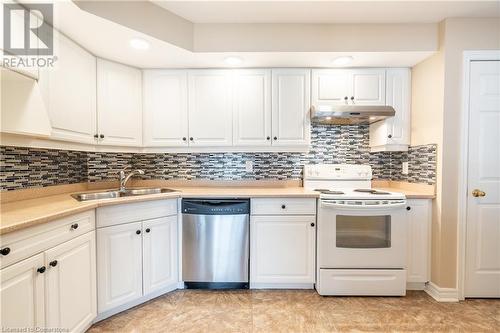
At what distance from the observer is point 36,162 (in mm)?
2002

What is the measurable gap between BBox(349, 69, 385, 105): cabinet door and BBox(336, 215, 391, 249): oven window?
3.80 feet

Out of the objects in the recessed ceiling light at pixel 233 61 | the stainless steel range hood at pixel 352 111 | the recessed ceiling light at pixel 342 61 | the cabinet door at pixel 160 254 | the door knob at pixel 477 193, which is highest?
the recessed ceiling light at pixel 342 61

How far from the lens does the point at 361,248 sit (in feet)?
7.16

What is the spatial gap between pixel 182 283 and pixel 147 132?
1.51 meters

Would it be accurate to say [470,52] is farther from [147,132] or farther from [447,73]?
[147,132]

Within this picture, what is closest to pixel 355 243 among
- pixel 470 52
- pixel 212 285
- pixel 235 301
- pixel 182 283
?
pixel 235 301

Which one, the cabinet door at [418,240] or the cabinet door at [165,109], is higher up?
the cabinet door at [165,109]

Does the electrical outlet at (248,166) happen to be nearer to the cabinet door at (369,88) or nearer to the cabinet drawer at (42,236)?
the cabinet door at (369,88)

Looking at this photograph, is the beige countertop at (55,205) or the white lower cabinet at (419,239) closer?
the beige countertop at (55,205)

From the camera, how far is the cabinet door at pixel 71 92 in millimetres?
1803

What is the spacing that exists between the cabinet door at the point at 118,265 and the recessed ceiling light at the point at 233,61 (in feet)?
5.40

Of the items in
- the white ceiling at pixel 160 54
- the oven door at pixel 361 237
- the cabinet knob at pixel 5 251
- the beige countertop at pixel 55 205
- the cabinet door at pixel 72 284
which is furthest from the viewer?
the oven door at pixel 361 237

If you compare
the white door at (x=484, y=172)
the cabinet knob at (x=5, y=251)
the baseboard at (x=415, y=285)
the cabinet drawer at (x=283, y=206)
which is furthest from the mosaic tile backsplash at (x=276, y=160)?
the cabinet knob at (x=5, y=251)

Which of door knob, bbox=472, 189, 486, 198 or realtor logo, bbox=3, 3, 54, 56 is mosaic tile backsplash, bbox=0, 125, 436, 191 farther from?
realtor logo, bbox=3, 3, 54, 56
